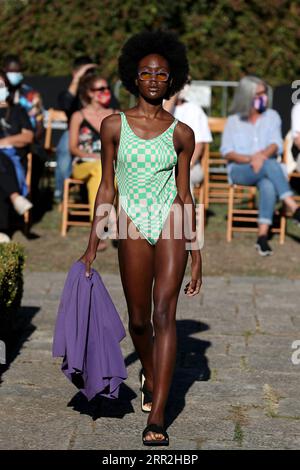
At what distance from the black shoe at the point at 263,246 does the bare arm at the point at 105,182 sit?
16.8 ft

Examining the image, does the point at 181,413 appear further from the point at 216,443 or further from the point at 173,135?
the point at 173,135

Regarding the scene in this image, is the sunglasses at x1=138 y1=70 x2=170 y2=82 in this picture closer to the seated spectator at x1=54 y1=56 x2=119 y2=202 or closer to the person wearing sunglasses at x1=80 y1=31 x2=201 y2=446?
the person wearing sunglasses at x1=80 y1=31 x2=201 y2=446

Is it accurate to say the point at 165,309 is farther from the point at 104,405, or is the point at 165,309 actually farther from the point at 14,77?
the point at 14,77

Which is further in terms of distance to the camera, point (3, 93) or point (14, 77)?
point (14, 77)

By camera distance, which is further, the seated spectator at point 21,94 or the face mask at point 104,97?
the seated spectator at point 21,94

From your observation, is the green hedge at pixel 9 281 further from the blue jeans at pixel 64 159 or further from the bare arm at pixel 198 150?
the blue jeans at pixel 64 159

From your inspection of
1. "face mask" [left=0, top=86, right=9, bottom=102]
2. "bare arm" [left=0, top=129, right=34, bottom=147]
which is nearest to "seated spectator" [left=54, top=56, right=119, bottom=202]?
"bare arm" [left=0, top=129, right=34, bottom=147]

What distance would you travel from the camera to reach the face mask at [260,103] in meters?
11.2

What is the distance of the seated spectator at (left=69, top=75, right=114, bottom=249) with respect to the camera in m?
11.2

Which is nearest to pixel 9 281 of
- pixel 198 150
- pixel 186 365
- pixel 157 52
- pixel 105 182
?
pixel 186 365

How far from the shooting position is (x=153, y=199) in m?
5.47

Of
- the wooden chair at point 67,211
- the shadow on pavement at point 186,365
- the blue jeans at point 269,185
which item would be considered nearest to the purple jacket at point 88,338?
the shadow on pavement at point 186,365

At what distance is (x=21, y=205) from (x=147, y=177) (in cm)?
545

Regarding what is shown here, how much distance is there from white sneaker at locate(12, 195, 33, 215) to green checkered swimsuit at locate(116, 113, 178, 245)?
5.29 metres
